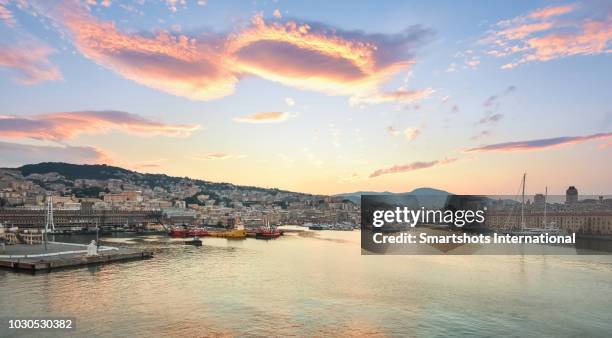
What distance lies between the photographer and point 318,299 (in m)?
22.9

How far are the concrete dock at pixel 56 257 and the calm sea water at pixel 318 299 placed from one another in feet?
5.69

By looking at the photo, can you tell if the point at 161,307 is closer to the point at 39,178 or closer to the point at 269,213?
the point at 269,213

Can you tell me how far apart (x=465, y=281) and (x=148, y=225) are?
83.9 meters

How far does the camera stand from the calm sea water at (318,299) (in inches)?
704

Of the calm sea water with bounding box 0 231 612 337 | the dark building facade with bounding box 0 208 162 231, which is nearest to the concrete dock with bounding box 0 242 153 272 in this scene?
the calm sea water with bounding box 0 231 612 337

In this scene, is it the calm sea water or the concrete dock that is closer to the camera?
the calm sea water

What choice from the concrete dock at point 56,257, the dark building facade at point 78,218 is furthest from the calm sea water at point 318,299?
the dark building facade at point 78,218

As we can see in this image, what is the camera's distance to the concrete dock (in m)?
31.6

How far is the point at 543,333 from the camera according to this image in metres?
17.5

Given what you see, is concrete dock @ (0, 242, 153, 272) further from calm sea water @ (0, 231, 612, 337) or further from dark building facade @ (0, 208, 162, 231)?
dark building facade @ (0, 208, 162, 231)

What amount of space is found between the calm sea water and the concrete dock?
5.69 ft

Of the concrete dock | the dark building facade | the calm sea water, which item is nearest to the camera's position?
the calm sea water

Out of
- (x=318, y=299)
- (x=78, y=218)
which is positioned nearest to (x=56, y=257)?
(x=318, y=299)

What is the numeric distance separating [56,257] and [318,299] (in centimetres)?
2273
